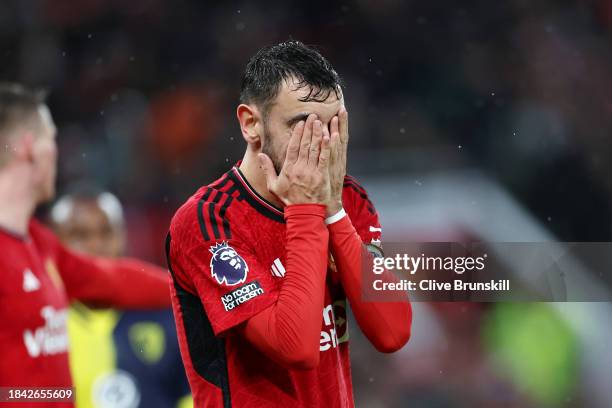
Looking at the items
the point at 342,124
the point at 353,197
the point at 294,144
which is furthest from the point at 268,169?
the point at 353,197

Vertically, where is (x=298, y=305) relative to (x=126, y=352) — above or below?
below

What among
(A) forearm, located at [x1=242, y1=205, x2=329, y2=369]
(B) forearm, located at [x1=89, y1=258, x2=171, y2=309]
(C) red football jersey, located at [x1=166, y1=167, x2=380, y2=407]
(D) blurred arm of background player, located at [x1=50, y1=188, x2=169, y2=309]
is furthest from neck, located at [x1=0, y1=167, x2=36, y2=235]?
(A) forearm, located at [x1=242, y1=205, x2=329, y2=369]

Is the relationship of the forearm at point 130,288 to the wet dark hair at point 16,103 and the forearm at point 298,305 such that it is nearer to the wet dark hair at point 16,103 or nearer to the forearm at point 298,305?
the wet dark hair at point 16,103

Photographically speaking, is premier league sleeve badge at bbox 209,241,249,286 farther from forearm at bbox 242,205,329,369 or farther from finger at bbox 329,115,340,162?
finger at bbox 329,115,340,162

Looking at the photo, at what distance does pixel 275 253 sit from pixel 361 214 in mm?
261

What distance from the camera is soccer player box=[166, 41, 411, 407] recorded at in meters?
1.56

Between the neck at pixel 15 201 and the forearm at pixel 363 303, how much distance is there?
1809 millimetres

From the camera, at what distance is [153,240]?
3469 millimetres

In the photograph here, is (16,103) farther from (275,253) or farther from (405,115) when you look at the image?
(275,253)

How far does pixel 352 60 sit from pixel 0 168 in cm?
160

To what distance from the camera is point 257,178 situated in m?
1.71

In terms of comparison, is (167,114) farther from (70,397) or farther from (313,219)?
(313,219)

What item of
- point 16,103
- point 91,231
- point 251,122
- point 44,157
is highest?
point 16,103

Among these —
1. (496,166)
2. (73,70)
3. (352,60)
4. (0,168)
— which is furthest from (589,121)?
(0,168)
